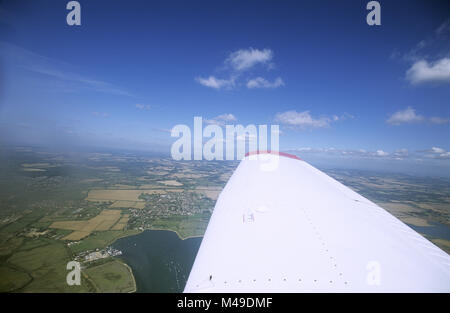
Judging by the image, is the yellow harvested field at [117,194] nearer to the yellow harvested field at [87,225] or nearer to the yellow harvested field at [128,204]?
the yellow harvested field at [128,204]

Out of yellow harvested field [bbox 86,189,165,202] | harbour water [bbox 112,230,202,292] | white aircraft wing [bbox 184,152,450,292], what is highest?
white aircraft wing [bbox 184,152,450,292]

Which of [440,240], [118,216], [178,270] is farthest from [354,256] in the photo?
[440,240]

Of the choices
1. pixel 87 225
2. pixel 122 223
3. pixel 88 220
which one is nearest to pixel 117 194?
pixel 88 220

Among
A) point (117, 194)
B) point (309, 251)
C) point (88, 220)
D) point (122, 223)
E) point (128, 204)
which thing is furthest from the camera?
point (117, 194)

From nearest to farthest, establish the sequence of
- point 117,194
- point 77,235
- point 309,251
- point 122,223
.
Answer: point 309,251 → point 77,235 → point 122,223 → point 117,194

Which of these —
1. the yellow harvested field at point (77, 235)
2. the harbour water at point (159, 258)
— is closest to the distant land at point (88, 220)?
the yellow harvested field at point (77, 235)

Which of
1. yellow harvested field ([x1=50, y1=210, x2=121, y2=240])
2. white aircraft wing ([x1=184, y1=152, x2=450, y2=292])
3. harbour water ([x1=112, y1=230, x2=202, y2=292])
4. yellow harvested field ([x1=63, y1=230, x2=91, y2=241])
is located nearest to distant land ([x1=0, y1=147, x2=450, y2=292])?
yellow harvested field ([x1=50, y1=210, x2=121, y2=240])

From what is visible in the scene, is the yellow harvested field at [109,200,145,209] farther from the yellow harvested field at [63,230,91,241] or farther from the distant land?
the yellow harvested field at [63,230,91,241]

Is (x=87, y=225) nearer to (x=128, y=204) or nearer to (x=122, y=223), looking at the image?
(x=122, y=223)
